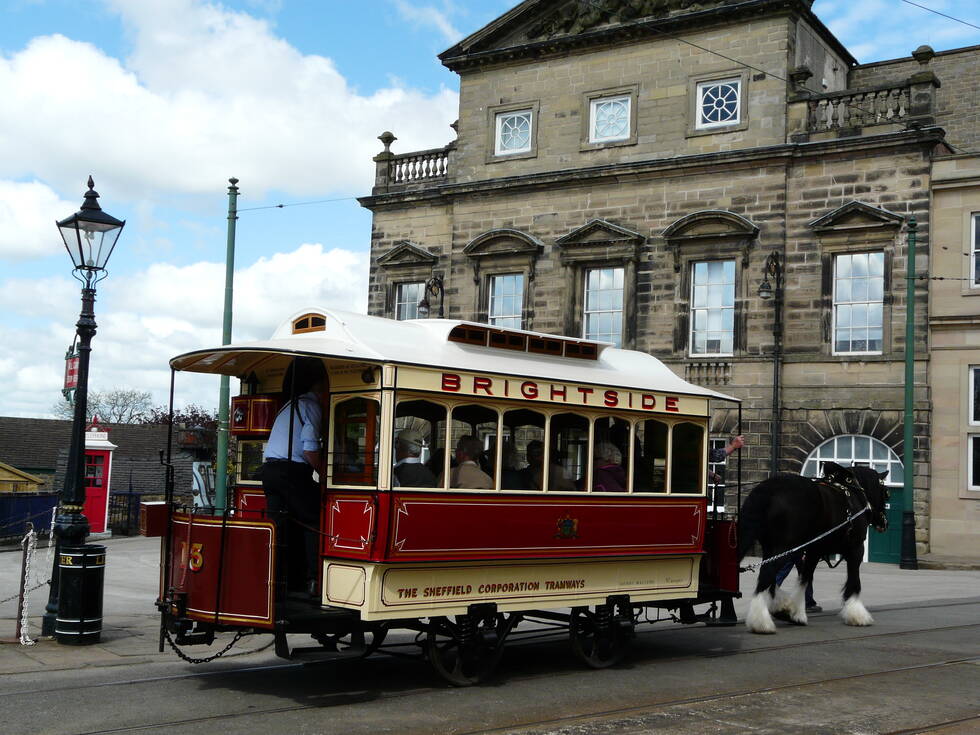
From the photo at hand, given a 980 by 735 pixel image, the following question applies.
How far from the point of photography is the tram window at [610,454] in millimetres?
10703

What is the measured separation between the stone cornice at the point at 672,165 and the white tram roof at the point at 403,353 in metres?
16.8

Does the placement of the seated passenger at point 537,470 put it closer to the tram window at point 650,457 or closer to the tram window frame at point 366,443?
the tram window at point 650,457

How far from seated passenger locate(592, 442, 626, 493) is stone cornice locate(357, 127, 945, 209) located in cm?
1748

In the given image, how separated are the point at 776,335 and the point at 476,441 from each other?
18085 millimetres

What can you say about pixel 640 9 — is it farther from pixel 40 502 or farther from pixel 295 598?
pixel 295 598

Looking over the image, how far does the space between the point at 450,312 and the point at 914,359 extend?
1186cm

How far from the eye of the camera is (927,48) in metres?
26.2

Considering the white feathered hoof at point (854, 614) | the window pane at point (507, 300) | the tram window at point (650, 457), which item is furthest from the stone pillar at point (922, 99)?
the tram window at point (650, 457)

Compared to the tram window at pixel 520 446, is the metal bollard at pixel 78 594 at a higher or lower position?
lower

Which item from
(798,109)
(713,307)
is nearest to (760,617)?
(713,307)

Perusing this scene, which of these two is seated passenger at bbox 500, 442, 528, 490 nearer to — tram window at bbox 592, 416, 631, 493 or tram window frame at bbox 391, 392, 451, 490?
tram window frame at bbox 391, 392, 451, 490

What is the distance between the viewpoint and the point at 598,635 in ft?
35.6

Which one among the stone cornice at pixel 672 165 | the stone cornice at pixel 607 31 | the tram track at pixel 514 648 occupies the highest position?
the stone cornice at pixel 607 31

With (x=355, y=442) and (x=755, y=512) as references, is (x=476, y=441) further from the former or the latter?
(x=755, y=512)
